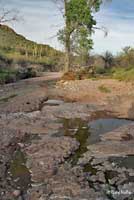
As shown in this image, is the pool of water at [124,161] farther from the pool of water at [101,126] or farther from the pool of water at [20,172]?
the pool of water at [20,172]

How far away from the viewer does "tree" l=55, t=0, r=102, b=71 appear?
32.3 meters

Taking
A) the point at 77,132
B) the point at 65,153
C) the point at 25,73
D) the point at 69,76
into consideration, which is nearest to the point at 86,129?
the point at 77,132

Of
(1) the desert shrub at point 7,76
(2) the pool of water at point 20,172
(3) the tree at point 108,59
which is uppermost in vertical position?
(3) the tree at point 108,59

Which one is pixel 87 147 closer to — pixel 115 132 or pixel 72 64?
pixel 115 132

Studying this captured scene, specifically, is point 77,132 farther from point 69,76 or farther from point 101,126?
point 69,76

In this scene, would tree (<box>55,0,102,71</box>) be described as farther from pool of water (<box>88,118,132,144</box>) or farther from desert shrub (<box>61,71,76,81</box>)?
pool of water (<box>88,118,132,144</box>)

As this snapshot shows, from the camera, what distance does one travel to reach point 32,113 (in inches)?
627

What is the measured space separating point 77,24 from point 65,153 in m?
23.8

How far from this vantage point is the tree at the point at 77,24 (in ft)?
106

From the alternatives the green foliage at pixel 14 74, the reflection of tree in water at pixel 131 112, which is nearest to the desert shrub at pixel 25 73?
the green foliage at pixel 14 74

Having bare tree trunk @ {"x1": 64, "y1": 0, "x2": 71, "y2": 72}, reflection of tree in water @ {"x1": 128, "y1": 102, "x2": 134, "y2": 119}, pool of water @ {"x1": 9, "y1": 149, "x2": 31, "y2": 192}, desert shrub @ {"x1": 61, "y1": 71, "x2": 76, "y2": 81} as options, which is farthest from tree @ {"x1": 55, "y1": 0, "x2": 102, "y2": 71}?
pool of water @ {"x1": 9, "y1": 149, "x2": 31, "y2": 192}

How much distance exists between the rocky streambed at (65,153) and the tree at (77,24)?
53.0ft

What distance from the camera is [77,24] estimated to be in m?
32.9

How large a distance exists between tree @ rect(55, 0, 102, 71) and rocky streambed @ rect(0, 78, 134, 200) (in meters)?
16.2
